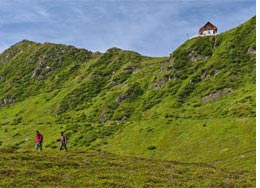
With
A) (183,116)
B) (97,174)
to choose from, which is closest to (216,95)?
(183,116)

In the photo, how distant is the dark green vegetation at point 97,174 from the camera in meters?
40.3

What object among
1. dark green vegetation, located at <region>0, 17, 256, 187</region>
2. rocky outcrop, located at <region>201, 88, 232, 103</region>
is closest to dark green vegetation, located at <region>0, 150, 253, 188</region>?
dark green vegetation, located at <region>0, 17, 256, 187</region>

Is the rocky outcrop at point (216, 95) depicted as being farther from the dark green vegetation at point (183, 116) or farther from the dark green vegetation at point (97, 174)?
the dark green vegetation at point (97, 174)

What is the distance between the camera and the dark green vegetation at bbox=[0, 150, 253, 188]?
40281 mm

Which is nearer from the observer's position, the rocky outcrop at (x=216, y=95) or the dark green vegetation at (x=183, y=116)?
the dark green vegetation at (x=183, y=116)

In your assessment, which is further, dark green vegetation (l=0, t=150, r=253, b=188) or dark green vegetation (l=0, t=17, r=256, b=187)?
dark green vegetation (l=0, t=17, r=256, b=187)

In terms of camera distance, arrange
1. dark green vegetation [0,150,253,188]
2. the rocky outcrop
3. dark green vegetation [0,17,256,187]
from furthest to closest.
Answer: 1. the rocky outcrop
2. dark green vegetation [0,17,256,187]
3. dark green vegetation [0,150,253,188]

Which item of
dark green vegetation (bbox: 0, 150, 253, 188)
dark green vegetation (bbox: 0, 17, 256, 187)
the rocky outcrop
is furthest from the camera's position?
the rocky outcrop

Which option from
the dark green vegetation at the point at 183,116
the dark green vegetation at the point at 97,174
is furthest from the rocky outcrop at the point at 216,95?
the dark green vegetation at the point at 97,174

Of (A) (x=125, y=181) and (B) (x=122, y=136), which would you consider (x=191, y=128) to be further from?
(A) (x=125, y=181)

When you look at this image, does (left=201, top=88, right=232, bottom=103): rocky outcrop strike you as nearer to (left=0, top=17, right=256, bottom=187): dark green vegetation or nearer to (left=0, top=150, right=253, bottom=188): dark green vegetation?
(left=0, top=17, right=256, bottom=187): dark green vegetation

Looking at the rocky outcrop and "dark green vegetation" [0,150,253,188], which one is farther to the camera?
the rocky outcrop

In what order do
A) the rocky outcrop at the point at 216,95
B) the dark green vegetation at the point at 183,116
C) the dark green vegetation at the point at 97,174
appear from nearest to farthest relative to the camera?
the dark green vegetation at the point at 97,174, the dark green vegetation at the point at 183,116, the rocky outcrop at the point at 216,95

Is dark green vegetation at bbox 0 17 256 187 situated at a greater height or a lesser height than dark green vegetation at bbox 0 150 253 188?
greater
